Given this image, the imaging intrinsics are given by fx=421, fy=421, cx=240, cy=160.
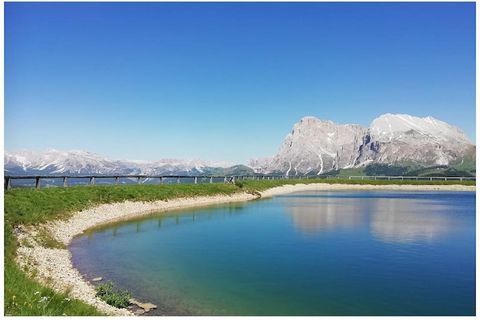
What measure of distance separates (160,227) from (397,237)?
2747 cm

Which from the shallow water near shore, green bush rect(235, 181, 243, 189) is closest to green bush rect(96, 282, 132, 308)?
the shallow water near shore

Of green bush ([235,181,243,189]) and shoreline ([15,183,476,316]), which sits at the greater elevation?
green bush ([235,181,243,189])

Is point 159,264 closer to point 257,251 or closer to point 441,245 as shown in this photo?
point 257,251

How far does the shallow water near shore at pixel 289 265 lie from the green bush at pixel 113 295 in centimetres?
99

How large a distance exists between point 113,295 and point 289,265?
1432cm

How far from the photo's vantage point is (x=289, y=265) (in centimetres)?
3212

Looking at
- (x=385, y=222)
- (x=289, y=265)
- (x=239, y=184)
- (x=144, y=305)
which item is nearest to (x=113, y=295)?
(x=144, y=305)

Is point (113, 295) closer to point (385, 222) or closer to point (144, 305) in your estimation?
point (144, 305)

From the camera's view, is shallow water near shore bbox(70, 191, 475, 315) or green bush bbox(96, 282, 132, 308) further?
shallow water near shore bbox(70, 191, 475, 315)

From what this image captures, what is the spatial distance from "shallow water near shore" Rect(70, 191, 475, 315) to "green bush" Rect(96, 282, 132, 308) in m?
0.99

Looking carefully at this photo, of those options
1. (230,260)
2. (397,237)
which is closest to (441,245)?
(397,237)

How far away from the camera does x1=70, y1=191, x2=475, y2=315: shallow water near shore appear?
22906 millimetres

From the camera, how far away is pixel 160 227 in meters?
→ 52.0

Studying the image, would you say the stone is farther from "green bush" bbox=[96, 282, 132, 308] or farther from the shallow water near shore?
the shallow water near shore
